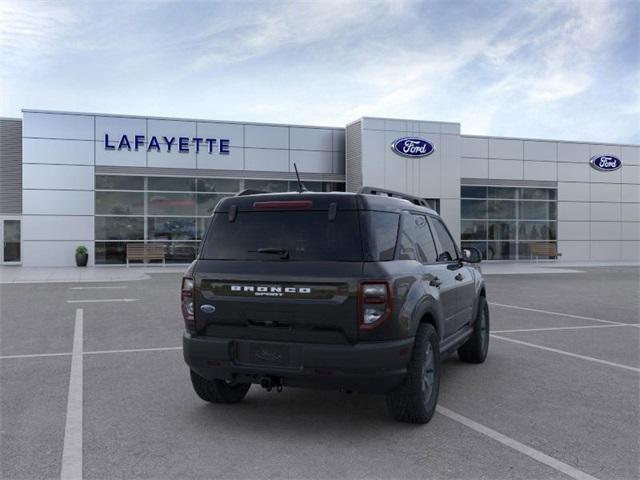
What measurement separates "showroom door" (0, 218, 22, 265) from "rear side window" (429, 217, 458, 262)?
24.3 metres

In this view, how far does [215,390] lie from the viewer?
201 inches

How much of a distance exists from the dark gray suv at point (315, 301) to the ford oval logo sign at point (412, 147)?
21.9 meters

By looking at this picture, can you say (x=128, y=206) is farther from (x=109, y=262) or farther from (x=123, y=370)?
(x=123, y=370)

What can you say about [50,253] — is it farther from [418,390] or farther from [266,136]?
[418,390]

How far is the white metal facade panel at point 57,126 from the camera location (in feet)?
79.6

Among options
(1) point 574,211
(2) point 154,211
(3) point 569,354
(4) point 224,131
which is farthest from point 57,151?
(1) point 574,211

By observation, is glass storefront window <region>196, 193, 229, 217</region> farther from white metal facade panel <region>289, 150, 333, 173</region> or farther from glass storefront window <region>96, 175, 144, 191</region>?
white metal facade panel <region>289, 150, 333, 173</region>

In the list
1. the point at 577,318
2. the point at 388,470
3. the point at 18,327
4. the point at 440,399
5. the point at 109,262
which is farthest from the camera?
the point at 109,262

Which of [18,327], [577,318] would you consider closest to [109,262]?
[18,327]

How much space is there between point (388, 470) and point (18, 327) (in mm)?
7856

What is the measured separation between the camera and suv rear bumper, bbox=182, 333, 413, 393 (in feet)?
13.9

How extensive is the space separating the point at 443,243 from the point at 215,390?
2.77 metres

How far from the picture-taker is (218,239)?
486 centimetres

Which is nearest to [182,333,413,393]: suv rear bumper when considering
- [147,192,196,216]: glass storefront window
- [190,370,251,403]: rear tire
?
[190,370,251,403]: rear tire
